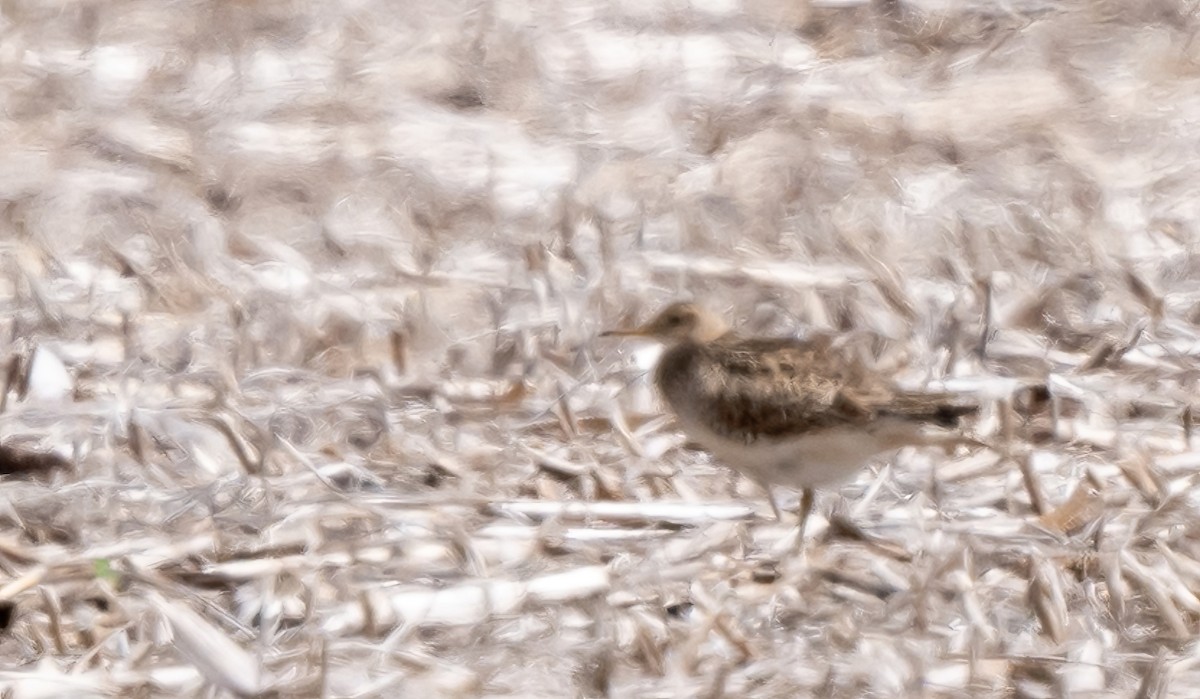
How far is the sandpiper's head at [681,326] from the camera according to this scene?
5.86m

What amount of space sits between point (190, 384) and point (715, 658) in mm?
2282

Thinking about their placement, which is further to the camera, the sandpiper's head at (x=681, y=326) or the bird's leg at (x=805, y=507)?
the sandpiper's head at (x=681, y=326)

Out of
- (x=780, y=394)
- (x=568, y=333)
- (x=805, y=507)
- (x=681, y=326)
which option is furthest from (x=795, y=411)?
Result: (x=568, y=333)

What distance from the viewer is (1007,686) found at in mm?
4332

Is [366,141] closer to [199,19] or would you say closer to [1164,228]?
[199,19]

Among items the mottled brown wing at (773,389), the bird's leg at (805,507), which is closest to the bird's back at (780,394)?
the mottled brown wing at (773,389)

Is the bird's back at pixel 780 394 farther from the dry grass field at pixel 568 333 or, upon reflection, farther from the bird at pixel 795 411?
the dry grass field at pixel 568 333

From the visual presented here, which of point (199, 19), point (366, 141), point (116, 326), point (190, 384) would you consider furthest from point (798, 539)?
point (199, 19)

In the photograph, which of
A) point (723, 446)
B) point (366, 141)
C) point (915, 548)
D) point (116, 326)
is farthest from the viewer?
point (366, 141)

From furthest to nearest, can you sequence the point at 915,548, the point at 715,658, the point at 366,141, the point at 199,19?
the point at 199,19 → the point at 366,141 → the point at 915,548 → the point at 715,658

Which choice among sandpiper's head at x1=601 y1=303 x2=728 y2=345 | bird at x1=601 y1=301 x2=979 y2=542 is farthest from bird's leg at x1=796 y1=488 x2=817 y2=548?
sandpiper's head at x1=601 y1=303 x2=728 y2=345

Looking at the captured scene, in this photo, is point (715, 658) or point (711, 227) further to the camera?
point (711, 227)

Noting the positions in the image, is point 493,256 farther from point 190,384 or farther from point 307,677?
point 307,677

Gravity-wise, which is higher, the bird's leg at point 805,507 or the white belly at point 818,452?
the white belly at point 818,452
